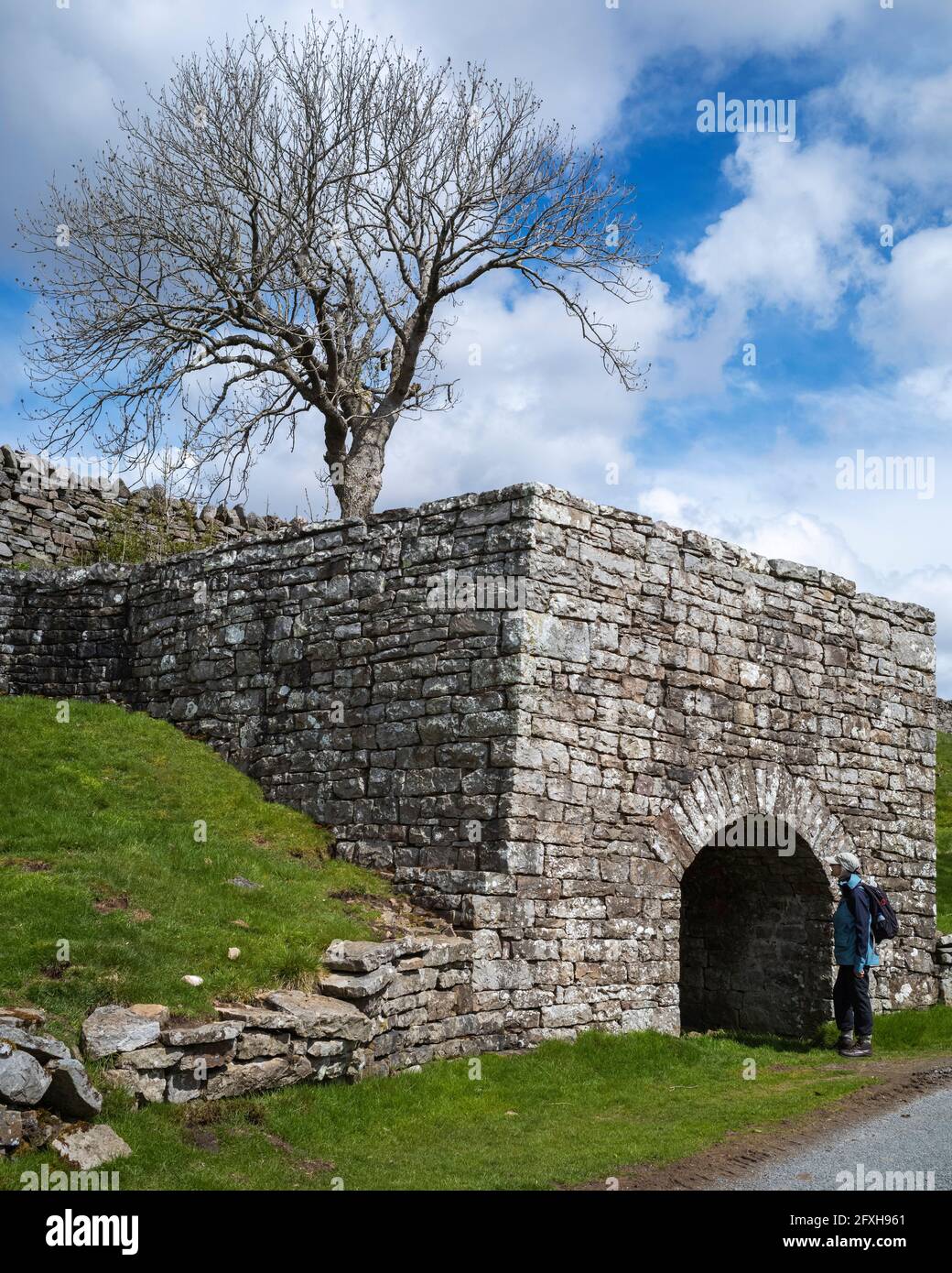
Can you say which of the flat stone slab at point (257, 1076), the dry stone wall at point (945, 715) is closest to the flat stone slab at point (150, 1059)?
the flat stone slab at point (257, 1076)

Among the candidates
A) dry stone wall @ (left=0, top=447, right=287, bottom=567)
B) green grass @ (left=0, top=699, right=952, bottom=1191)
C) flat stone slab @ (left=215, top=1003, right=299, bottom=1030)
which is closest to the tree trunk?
dry stone wall @ (left=0, top=447, right=287, bottom=567)

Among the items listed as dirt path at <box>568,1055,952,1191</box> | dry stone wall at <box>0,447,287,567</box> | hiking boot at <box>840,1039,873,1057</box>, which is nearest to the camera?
dirt path at <box>568,1055,952,1191</box>

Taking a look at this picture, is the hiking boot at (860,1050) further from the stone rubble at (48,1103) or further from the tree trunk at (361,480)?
the tree trunk at (361,480)

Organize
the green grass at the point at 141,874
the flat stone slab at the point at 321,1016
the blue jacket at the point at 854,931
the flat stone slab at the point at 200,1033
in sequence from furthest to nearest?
Result: the blue jacket at the point at 854,931 < the flat stone slab at the point at 321,1016 < the green grass at the point at 141,874 < the flat stone slab at the point at 200,1033

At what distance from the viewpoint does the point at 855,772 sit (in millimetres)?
13000

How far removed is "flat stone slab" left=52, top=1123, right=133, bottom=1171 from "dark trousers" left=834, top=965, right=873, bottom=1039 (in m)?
7.14

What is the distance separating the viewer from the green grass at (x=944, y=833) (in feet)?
58.4

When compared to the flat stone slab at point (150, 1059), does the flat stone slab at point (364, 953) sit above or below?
above

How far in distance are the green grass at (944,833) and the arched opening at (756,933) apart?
12.9 ft

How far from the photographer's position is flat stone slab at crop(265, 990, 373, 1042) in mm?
7570

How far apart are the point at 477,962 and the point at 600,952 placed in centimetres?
133

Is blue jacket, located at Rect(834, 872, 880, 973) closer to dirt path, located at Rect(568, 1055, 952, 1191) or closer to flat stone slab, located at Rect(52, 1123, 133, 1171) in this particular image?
dirt path, located at Rect(568, 1055, 952, 1191)

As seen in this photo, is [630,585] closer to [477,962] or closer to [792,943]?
[477,962]

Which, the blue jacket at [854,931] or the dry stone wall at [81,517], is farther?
the dry stone wall at [81,517]
